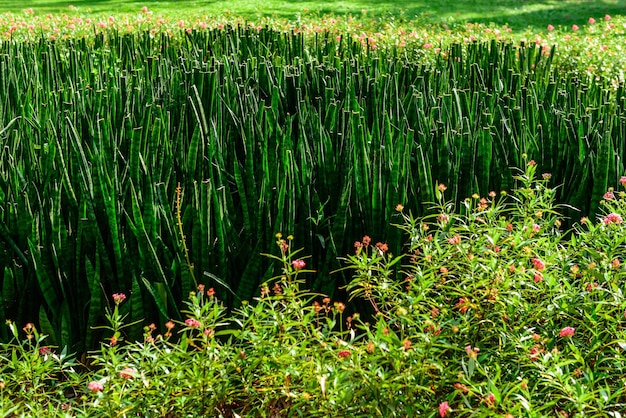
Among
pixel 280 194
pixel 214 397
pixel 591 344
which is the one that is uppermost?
pixel 280 194

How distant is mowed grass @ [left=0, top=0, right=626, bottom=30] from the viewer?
538 inches

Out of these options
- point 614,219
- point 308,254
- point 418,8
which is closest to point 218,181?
point 308,254

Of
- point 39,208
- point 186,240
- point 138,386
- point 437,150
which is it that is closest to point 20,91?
point 39,208

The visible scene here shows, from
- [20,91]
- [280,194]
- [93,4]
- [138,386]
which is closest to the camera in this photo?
[138,386]

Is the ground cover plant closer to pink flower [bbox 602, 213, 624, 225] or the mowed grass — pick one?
pink flower [bbox 602, 213, 624, 225]

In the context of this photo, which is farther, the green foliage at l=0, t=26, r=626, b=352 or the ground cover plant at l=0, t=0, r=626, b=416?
the green foliage at l=0, t=26, r=626, b=352

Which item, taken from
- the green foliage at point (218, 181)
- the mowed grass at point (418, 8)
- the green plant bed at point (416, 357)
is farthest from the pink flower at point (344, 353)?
the mowed grass at point (418, 8)

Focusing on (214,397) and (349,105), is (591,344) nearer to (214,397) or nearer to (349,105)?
(214,397)

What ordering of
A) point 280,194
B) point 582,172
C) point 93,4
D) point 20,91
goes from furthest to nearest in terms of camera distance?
point 93,4, point 20,91, point 582,172, point 280,194

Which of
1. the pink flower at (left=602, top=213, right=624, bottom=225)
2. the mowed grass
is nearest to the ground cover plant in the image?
the pink flower at (left=602, top=213, right=624, bottom=225)

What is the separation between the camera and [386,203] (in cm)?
292

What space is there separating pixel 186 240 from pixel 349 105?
1381 millimetres

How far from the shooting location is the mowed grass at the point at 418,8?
44.8 feet

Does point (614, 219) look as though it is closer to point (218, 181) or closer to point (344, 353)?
point (344, 353)
